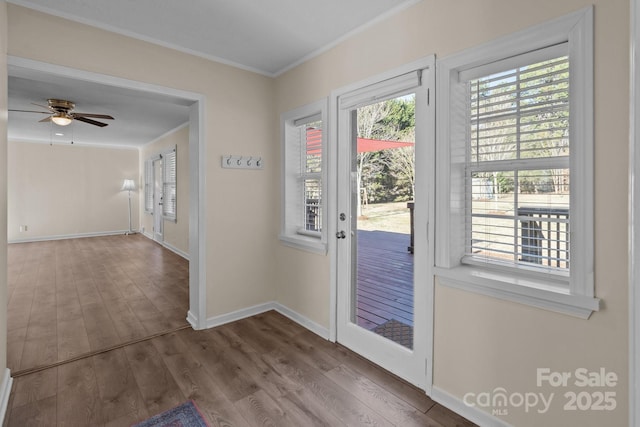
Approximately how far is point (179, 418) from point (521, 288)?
202 centimetres

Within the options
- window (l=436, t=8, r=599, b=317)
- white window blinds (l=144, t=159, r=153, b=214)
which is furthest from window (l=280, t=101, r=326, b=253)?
white window blinds (l=144, t=159, r=153, b=214)

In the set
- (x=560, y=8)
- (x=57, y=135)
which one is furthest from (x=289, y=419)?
(x=57, y=135)

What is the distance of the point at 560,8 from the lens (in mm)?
1470

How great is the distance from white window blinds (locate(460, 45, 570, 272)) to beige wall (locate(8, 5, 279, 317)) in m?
2.11

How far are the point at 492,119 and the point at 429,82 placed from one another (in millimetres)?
458

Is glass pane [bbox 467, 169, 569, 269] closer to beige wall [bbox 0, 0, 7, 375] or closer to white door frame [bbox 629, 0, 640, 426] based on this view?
white door frame [bbox 629, 0, 640, 426]

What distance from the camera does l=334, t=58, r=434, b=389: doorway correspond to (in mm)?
2061

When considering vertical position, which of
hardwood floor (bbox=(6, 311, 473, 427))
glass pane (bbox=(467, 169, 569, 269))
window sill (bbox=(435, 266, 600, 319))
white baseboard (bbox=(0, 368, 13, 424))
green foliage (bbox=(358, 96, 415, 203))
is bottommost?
hardwood floor (bbox=(6, 311, 473, 427))

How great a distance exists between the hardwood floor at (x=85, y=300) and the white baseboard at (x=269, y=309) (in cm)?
36

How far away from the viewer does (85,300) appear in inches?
147

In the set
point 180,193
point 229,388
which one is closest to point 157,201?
point 180,193

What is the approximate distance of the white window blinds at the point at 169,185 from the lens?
6527mm

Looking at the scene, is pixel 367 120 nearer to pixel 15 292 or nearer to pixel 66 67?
pixel 66 67

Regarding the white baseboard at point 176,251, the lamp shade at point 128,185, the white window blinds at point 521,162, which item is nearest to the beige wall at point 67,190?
the lamp shade at point 128,185
